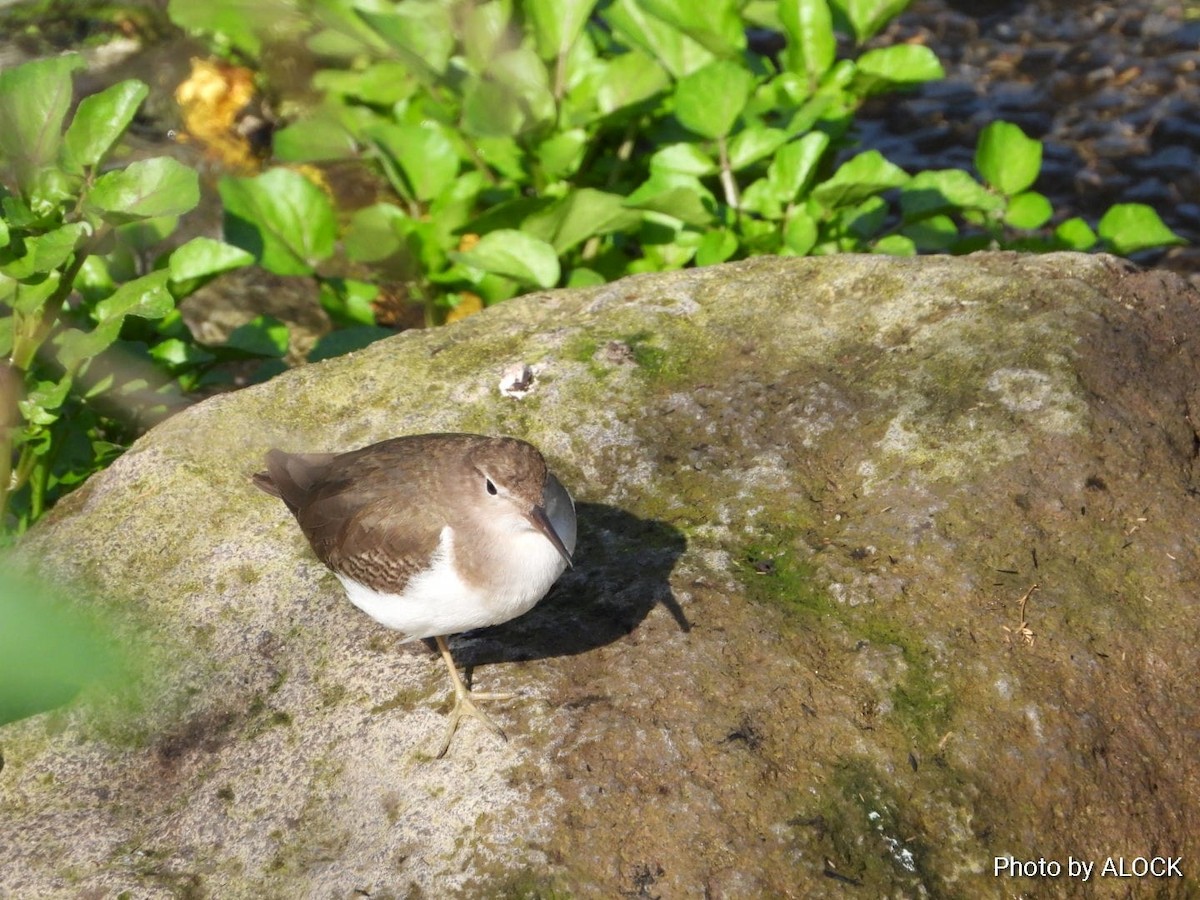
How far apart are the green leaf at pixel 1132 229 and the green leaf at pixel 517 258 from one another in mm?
2868

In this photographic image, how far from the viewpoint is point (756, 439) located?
14.3ft

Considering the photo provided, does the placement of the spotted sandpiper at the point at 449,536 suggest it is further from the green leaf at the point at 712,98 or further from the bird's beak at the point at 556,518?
the green leaf at the point at 712,98

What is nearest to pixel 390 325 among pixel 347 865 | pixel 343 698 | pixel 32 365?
pixel 32 365

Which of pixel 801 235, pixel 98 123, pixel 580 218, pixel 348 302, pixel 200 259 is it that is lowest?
pixel 348 302

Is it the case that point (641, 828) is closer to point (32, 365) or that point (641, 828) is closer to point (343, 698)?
point (343, 698)

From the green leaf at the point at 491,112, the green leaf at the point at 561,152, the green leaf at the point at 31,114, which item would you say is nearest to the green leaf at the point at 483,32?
the green leaf at the point at 491,112

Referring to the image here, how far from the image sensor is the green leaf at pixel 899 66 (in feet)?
21.8

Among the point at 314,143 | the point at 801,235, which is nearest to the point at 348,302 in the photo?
the point at 314,143

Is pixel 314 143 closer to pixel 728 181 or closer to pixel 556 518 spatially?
pixel 728 181

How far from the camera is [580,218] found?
5.84 meters

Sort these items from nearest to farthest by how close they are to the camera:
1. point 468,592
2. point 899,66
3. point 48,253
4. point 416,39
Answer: point 468,592
point 48,253
point 416,39
point 899,66

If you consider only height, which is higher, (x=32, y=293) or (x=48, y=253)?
(x=48, y=253)

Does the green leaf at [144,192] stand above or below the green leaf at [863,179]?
above

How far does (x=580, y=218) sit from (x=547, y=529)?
2749mm
